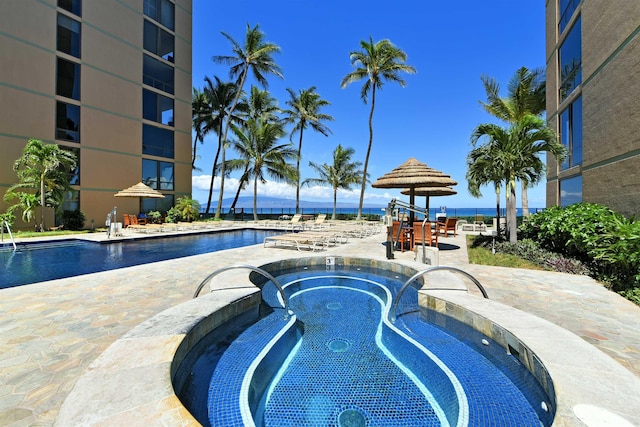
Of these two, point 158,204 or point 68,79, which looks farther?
point 158,204

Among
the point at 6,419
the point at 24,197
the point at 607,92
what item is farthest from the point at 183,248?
the point at 607,92

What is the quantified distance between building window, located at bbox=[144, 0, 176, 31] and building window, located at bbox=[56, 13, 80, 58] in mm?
5176

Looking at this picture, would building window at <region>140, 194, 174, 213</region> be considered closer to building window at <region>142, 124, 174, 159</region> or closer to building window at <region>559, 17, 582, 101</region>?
building window at <region>142, 124, 174, 159</region>

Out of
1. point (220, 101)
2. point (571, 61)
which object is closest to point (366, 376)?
point (571, 61)

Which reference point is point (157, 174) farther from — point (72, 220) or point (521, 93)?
point (521, 93)

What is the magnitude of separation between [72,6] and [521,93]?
2564cm

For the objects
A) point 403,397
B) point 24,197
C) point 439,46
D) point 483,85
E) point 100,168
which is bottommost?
point 403,397

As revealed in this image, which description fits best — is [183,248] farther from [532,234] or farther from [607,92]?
[607,92]

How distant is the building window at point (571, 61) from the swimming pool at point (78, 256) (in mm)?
15425

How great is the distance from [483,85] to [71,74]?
2335 centimetres

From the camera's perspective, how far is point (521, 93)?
15797 mm

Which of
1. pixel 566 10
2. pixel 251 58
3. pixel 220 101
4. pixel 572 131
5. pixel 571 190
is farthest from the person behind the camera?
pixel 220 101

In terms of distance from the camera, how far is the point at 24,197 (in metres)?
12.7

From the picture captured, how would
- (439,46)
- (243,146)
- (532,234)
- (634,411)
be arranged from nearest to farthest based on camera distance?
(634,411) → (532,234) → (439,46) → (243,146)
